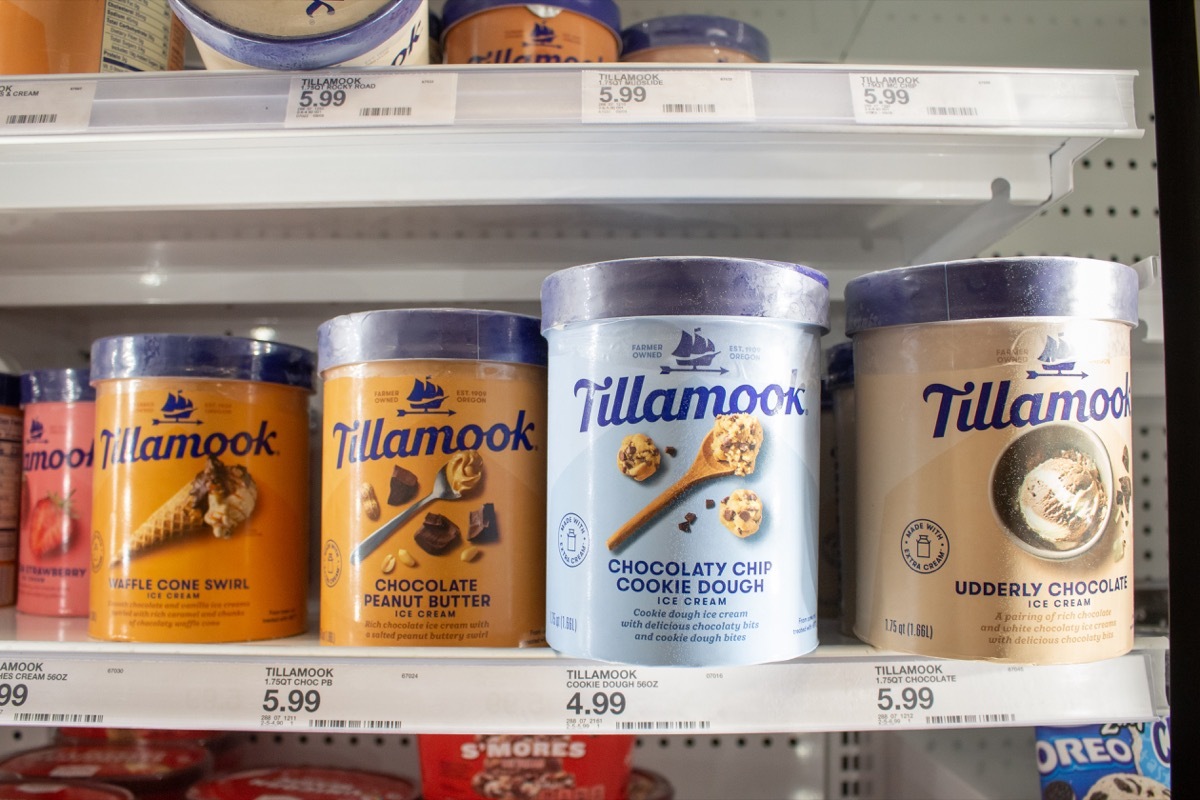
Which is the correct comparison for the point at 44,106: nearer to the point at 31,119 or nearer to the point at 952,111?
the point at 31,119

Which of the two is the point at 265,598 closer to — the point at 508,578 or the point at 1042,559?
the point at 508,578

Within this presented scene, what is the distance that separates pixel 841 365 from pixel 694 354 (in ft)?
0.84

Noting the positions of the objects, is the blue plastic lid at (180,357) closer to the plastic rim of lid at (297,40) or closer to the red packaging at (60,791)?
the plastic rim of lid at (297,40)

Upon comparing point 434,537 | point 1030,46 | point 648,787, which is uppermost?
point 1030,46

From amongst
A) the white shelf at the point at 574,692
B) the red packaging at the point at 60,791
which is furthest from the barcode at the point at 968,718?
the red packaging at the point at 60,791

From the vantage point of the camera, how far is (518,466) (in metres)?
0.74

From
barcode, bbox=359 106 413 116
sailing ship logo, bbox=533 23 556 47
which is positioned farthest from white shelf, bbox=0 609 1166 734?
sailing ship logo, bbox=533 23 556 47

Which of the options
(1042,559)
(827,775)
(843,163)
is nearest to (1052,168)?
(843,163)

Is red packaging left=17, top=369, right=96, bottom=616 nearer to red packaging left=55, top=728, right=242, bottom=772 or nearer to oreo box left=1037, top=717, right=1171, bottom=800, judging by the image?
red packaging left=55, top=728, right=242, bottom=772

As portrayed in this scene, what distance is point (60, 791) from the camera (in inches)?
35.3

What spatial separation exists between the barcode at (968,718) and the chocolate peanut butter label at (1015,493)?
9 centimetres

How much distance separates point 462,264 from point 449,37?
0.28 m

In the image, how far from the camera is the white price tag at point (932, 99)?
0.70m

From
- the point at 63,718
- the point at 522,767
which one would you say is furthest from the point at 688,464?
the point at 63,718
